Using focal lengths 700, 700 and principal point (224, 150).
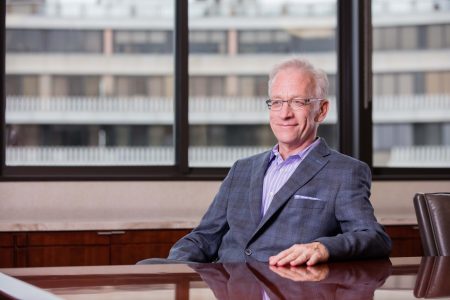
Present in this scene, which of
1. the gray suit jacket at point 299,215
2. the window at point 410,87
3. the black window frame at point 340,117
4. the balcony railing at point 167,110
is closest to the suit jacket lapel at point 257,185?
the gray suit jacket at point 299,215

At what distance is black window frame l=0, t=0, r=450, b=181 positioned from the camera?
14.9 ft

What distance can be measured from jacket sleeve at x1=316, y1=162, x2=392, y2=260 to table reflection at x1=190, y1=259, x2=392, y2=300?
6cm

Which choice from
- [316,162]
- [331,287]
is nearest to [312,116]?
[316,162]

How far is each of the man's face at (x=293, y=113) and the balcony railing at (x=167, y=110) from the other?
2269mm

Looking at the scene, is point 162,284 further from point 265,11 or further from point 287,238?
point 265,11

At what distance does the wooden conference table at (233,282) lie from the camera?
4.52ft

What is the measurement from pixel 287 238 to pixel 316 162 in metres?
0.29

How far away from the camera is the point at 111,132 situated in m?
4.69

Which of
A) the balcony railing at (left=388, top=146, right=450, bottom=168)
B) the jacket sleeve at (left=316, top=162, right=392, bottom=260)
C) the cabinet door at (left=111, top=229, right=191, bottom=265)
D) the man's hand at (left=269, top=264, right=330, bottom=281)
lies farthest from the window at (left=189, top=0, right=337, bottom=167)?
the man's hand at (left=269, top=264, right=330, bottom=281)

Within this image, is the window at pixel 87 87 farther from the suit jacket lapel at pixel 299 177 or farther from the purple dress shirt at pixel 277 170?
the suit jacket lapel at pixel 299 177

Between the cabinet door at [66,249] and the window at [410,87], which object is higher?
the window at [410,87]

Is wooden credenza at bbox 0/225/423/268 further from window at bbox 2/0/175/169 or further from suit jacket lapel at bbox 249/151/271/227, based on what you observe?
suit jacket lapel at bbox 249/151/271/227

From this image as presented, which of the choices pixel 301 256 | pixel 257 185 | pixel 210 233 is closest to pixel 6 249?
pixel 210 233

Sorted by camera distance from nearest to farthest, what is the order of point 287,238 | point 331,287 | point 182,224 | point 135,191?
point 331,287, point 287,238, point 182,224, point 135,191
